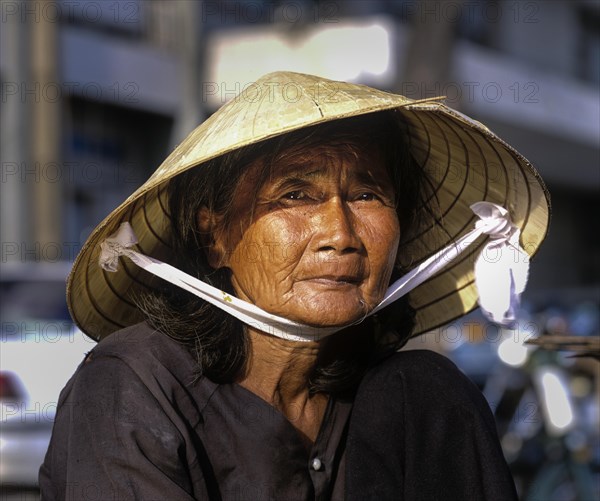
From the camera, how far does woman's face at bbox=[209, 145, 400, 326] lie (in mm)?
2111

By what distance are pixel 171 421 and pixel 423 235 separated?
830 millimetres

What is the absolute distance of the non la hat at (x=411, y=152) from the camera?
2021mm

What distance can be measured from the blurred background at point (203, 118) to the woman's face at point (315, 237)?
3683 mm

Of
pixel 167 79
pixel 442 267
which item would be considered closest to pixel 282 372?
pixel 442 267

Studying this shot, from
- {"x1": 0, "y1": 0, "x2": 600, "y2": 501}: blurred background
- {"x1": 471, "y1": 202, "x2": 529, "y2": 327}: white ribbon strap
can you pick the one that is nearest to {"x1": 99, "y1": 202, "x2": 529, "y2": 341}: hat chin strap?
{"x1": 471, "y1": 202, "x2": 529, "y2": 327}: white ribbon strap

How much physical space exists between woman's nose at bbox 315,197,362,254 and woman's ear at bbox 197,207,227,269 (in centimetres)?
25

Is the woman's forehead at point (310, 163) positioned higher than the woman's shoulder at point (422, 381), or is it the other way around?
the woman's forehead at point (310, 163)

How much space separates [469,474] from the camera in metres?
2.18

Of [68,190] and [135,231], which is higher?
[135,231]

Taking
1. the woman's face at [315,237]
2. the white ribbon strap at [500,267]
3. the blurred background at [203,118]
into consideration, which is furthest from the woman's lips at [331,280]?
the blurred background at [203,118]

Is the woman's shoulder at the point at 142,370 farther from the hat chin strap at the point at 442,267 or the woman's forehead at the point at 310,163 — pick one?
Answer: the woman's forehead at the point at 310,163

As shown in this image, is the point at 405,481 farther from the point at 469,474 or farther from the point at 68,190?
the point at 68,190

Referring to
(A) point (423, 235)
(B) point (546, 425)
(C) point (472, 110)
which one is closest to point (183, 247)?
(A) point (423, 235)

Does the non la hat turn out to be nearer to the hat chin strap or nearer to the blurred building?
the hat chin strap
